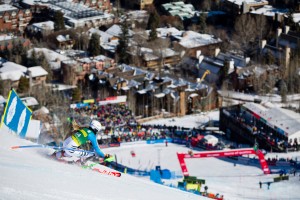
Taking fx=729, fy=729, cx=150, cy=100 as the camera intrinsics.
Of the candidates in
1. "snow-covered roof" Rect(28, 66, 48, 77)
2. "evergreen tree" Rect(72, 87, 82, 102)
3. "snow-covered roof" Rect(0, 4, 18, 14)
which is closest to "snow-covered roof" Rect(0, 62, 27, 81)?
"snow-covered roof" Rect(28, 66, 48, 77)

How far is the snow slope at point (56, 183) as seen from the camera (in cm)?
641

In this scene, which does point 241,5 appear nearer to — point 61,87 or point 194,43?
point 194,43

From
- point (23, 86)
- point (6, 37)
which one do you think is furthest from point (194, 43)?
point (23, 86)

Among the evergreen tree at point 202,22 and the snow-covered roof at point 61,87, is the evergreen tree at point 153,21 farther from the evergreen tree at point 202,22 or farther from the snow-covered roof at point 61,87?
the snow-covered roof at point 61,87

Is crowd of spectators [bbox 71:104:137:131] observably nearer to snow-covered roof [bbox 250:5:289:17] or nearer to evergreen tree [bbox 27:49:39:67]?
evergreen tree [bbox 27:49:39:67]

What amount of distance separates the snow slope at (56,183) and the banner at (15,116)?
0.53 metres

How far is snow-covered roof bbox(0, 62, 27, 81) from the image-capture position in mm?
22748

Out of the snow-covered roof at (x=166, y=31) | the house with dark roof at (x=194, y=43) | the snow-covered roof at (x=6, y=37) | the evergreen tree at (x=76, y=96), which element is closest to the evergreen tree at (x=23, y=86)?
the evergreen tree at (x=76, y=96)

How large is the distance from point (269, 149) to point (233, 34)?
12.4 meters

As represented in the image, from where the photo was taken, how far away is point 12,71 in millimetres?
23156

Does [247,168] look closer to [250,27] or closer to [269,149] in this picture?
[269,149]

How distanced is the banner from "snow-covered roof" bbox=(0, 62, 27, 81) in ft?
45.4

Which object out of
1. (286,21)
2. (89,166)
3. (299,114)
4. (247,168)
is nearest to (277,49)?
(286,21)

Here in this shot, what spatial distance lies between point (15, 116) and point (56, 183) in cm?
230
